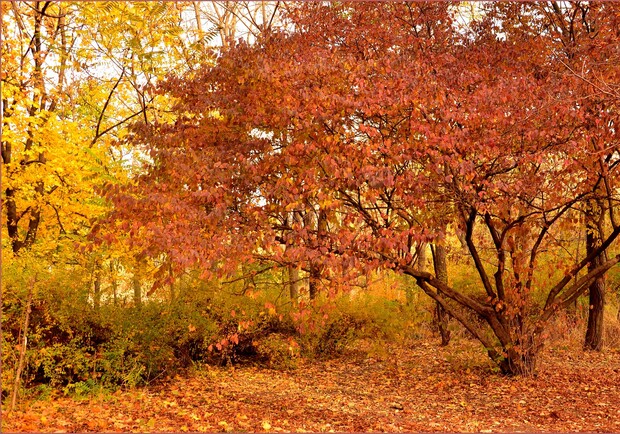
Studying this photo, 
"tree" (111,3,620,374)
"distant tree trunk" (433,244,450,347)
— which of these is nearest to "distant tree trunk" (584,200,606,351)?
"distant tree trunk" (433,244,450,347)

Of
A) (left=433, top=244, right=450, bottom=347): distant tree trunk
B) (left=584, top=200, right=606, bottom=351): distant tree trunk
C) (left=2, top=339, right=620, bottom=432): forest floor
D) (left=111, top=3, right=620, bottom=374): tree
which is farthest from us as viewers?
(left=433, top=244, right=450, bottom=347): distant tree trunk

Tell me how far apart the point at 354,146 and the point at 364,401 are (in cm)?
362

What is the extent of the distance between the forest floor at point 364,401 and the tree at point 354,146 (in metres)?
1.55

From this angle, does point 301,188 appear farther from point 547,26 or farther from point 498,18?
point 547,26

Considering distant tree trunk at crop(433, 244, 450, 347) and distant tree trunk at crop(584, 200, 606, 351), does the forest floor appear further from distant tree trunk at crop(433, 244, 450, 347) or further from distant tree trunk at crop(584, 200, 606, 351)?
distant tree trunk at crop(433, 244, 450, 347)

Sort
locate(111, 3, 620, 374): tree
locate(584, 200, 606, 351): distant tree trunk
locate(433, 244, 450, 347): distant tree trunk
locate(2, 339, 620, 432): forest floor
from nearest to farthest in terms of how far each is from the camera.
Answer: locate(111, 3, 620, 374): tree → locate(2, 339, 620, 432): forest floor → locate(584, 200, 606, 351): distant tree trunk → locate(433, 244, 450, 347): distant tree trunk

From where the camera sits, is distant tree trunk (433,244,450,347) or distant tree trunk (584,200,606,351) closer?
distant tree trunk (584,200,606,351)

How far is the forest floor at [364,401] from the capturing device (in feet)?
22.0

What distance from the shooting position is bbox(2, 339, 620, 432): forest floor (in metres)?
6.69

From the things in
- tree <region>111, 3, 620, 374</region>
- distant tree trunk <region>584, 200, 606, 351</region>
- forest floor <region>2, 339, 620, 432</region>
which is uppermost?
tree <region>111, 3, 620, 374</region>

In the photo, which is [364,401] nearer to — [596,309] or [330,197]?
[330,197]

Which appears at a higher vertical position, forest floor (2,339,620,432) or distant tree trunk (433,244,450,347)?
distant tree trunk (433,244,450,347)

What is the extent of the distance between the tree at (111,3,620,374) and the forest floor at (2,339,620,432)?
60.9 inches

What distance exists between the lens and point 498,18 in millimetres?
9602
